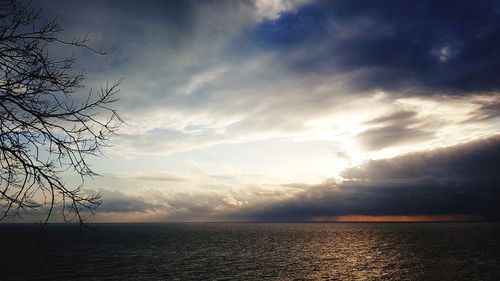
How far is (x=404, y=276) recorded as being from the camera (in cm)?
5878

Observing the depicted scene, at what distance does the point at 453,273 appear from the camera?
61.4 meters

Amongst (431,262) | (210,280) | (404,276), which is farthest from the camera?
(431,262)

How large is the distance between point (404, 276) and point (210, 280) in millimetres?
31817

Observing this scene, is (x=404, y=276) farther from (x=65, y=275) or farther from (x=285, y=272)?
(x=65, y=275)

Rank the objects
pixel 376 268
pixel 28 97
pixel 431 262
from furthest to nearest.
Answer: pixel 431 262, pixel 376 268, pixel 28 97

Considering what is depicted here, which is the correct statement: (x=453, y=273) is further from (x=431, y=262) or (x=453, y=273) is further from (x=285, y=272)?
(x=285, y=272)

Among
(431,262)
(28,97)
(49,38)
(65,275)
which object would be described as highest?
(49,38)

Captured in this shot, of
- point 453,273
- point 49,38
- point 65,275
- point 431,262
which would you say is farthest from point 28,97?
point 431,262

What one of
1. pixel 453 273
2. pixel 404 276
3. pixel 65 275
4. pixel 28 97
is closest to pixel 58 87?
pixel 28 97

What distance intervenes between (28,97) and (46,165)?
93 centimetres

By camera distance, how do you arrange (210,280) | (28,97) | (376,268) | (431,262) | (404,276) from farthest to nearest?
(431,262) < (376,268) < (404,276) < (210,280) < (28,97)

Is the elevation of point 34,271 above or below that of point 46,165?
below

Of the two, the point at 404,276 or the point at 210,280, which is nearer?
the point at 210,280

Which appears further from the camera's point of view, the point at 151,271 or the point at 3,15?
the point at 151,271
